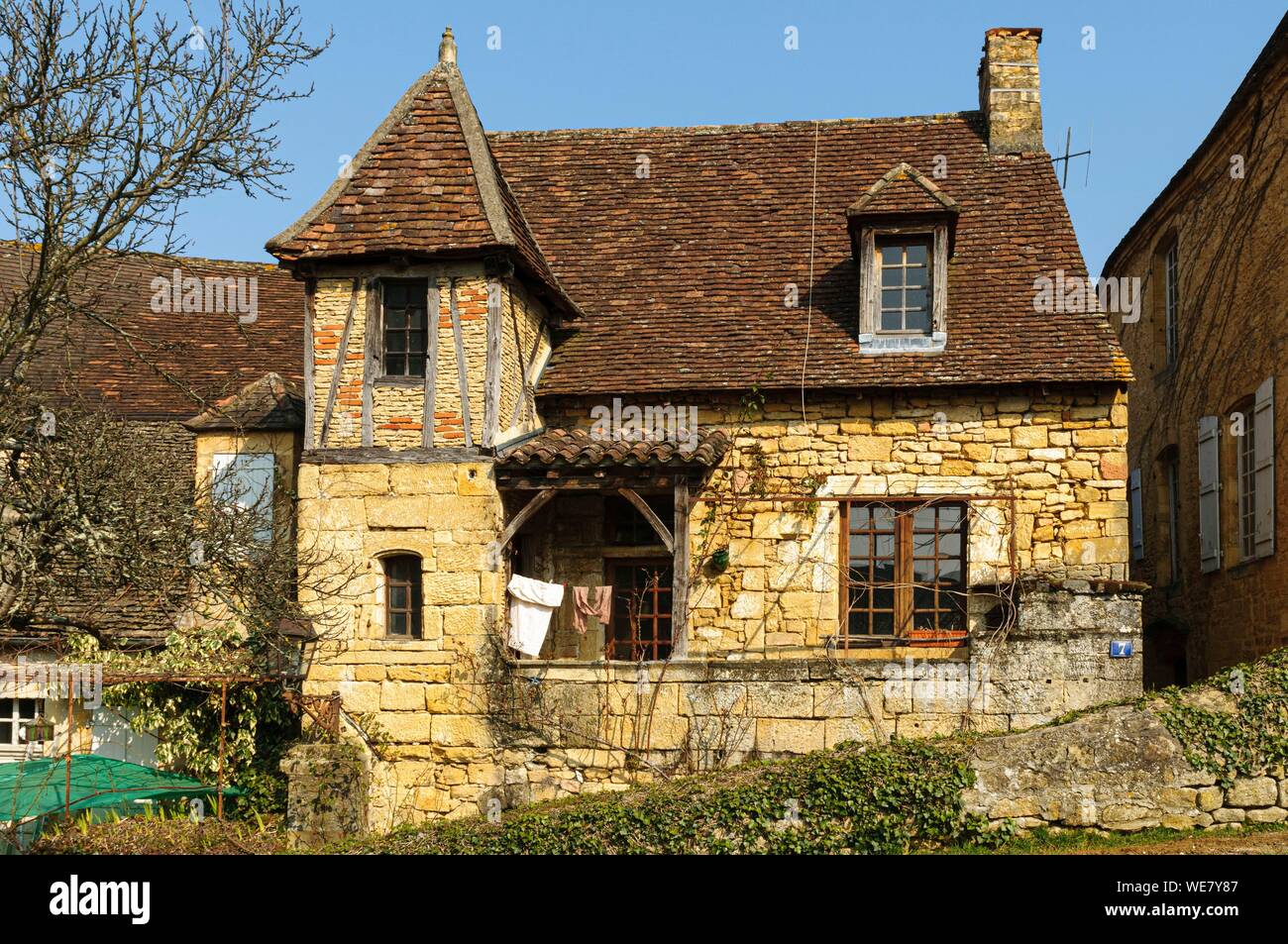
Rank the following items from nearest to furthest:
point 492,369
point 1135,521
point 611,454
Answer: point 611,454 < point 492,369 < point 1135,521

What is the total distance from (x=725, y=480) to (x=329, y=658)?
4.46 meters

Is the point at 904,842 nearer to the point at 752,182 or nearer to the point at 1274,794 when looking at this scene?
the point at 1274,794

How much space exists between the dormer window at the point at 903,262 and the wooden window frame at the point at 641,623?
10.8ft

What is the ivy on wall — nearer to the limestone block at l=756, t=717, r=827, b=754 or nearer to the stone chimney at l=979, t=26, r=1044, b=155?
the limestone block at l=756, t=717, r=827, b=754

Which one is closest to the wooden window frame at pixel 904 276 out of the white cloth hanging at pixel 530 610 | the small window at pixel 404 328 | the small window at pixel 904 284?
the small window at pixel 904 284

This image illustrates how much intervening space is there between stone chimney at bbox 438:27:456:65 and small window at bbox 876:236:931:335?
204 inches

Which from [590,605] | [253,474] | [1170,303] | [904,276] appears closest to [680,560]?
[590,605]

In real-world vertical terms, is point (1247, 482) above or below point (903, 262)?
below

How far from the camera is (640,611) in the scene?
48.2 ft

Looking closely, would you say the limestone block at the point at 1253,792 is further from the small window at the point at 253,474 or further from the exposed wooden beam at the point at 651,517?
the small window at the point at 253,474

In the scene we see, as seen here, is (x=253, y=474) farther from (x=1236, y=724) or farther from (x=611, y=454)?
(x=1236, y=724)

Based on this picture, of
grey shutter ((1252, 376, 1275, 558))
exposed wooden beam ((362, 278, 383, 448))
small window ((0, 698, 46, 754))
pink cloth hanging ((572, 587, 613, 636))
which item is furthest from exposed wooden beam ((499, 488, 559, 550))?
grey shutter ((1252, 376, 1275, 558))

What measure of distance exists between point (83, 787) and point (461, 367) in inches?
207

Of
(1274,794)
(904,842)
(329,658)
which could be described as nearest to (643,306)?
(329,658)
